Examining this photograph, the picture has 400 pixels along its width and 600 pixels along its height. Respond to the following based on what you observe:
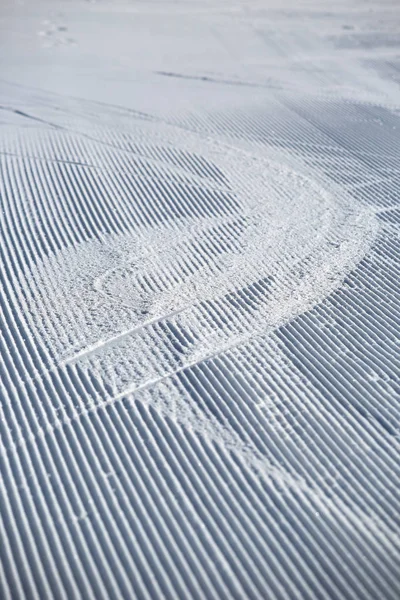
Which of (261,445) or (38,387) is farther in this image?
(38,387)

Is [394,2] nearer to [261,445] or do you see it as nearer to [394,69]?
[394,69]

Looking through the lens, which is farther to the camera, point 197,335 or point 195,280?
point 195,280

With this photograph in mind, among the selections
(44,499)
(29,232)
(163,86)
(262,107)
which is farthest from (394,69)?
(44,499)

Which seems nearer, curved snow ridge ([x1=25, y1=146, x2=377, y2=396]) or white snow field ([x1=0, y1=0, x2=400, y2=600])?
white snow field ([x1=0, y1=0, x2=400, y2=600])

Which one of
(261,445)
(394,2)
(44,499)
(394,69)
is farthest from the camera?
(394,2)

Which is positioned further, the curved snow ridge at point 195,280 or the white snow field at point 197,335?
the curved snow ridge at point 195,280

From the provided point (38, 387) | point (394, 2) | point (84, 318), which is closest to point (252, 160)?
point (84, 318)

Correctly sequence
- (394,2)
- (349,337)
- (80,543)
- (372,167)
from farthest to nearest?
(394,2)
(372,167)
(349,337)
(80,543)
